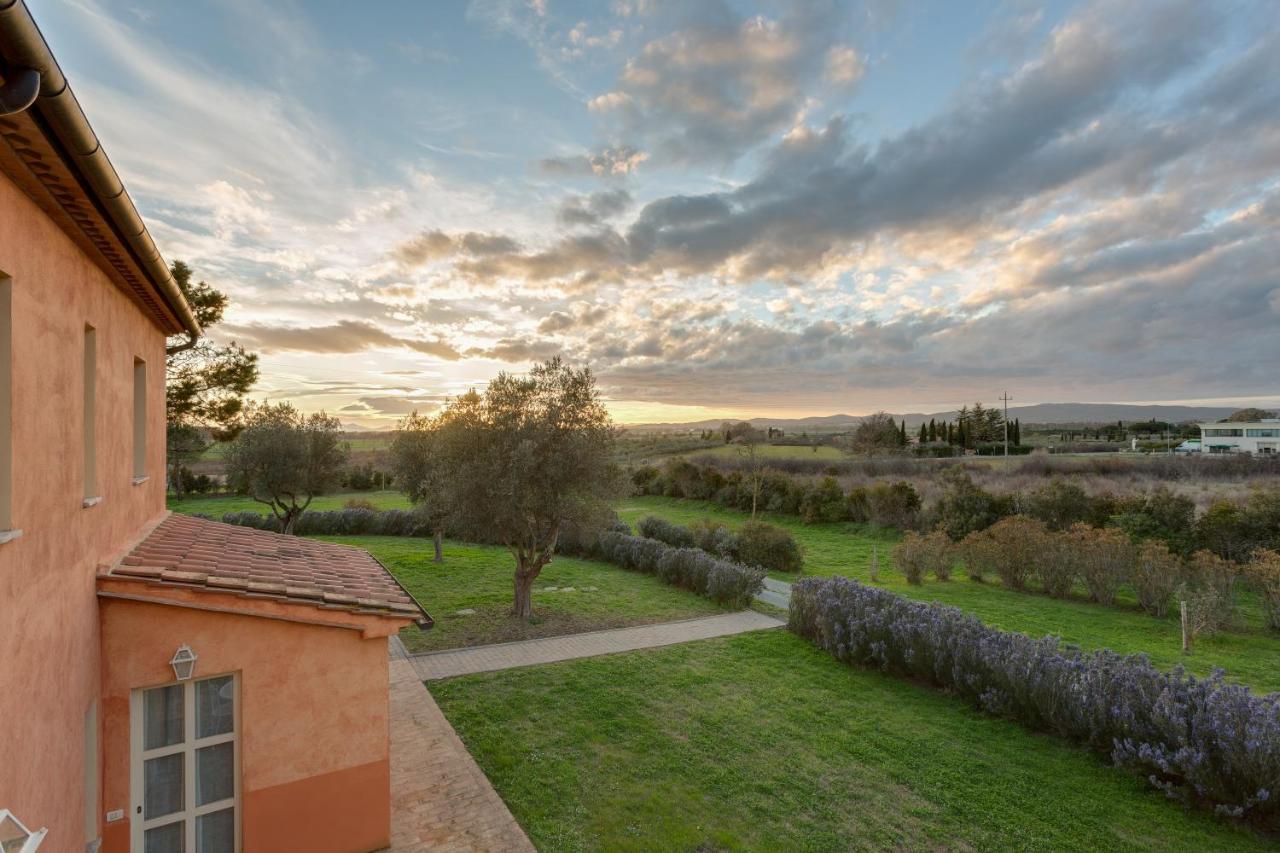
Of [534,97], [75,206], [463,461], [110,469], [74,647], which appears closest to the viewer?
[75,206]

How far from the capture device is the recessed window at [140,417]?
699cm

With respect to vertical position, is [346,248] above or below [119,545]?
above

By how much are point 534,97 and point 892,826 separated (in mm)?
13757

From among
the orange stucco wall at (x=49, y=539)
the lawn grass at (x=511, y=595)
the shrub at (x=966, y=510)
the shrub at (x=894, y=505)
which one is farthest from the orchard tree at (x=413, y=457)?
the shrub at (x=894, y=505)

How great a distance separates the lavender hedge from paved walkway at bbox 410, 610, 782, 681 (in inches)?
100

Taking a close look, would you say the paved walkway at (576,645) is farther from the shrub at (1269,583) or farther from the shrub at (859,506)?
the shrub at (859,506)

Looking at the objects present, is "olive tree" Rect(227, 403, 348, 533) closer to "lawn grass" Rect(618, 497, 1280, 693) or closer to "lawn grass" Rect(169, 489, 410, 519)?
"lawn grass" Rect(169, 489, 410, 519)

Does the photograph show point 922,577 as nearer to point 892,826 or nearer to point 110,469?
point 892,826

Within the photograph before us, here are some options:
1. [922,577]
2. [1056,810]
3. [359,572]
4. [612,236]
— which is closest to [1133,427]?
[922,577]

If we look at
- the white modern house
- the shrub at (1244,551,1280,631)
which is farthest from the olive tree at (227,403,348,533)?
the white modern house

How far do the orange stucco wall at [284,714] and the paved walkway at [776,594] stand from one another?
10.9 m

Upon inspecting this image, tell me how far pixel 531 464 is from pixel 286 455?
1219 cm

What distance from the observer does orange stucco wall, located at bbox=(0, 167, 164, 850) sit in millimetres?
2973

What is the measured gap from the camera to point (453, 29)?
1043 centimetres
